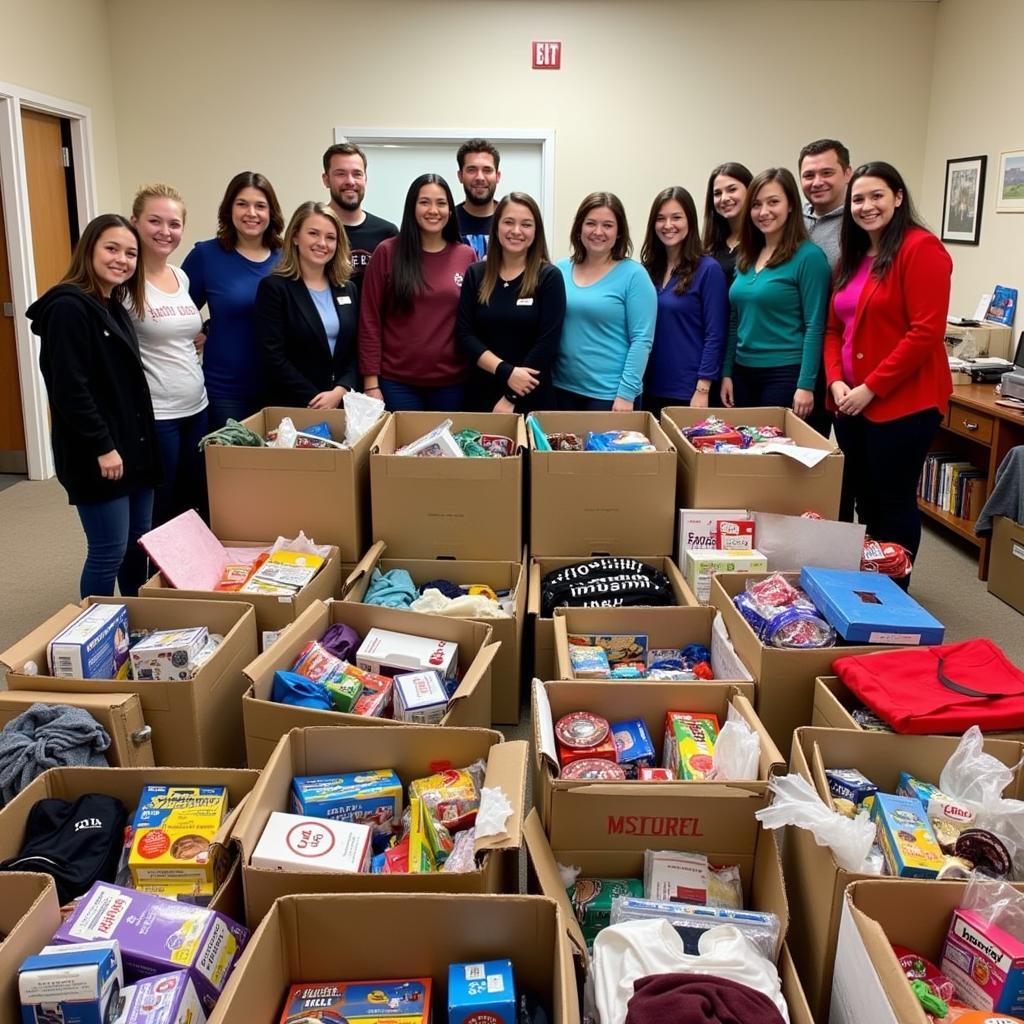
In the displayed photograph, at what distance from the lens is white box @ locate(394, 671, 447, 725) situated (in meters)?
1.91

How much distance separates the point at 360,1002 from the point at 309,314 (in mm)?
2267

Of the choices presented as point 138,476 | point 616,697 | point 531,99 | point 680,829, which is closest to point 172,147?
point 531,99

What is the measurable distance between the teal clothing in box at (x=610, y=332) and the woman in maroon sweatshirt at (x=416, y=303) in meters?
0.40

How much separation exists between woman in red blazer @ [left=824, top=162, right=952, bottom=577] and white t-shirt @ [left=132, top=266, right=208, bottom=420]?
2104mm

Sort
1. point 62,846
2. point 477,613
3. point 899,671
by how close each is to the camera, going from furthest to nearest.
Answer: point 477,613, point 899,671, point 62,846

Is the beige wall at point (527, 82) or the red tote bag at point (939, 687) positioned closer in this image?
the red tote bag at point (939, 687)

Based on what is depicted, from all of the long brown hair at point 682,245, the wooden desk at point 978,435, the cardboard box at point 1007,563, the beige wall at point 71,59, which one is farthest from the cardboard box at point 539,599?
the beige wall at point 71,59

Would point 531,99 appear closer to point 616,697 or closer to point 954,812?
point 616,697

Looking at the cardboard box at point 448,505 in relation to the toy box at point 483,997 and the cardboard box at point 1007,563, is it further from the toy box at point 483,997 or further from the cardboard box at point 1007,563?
the cardboard box at point 1007,563

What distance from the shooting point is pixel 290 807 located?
1.67m

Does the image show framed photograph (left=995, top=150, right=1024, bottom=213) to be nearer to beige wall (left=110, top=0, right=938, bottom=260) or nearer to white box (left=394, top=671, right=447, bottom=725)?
beige wall (left=110, top=0, right=938, bottom=260)

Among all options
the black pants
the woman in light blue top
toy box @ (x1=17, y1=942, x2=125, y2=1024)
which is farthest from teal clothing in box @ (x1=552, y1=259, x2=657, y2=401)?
toy box @ (x1=17, y1=942, x2=125, y2=1024)

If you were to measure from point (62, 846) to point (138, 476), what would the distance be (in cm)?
139

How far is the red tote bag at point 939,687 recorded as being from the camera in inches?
68.7
